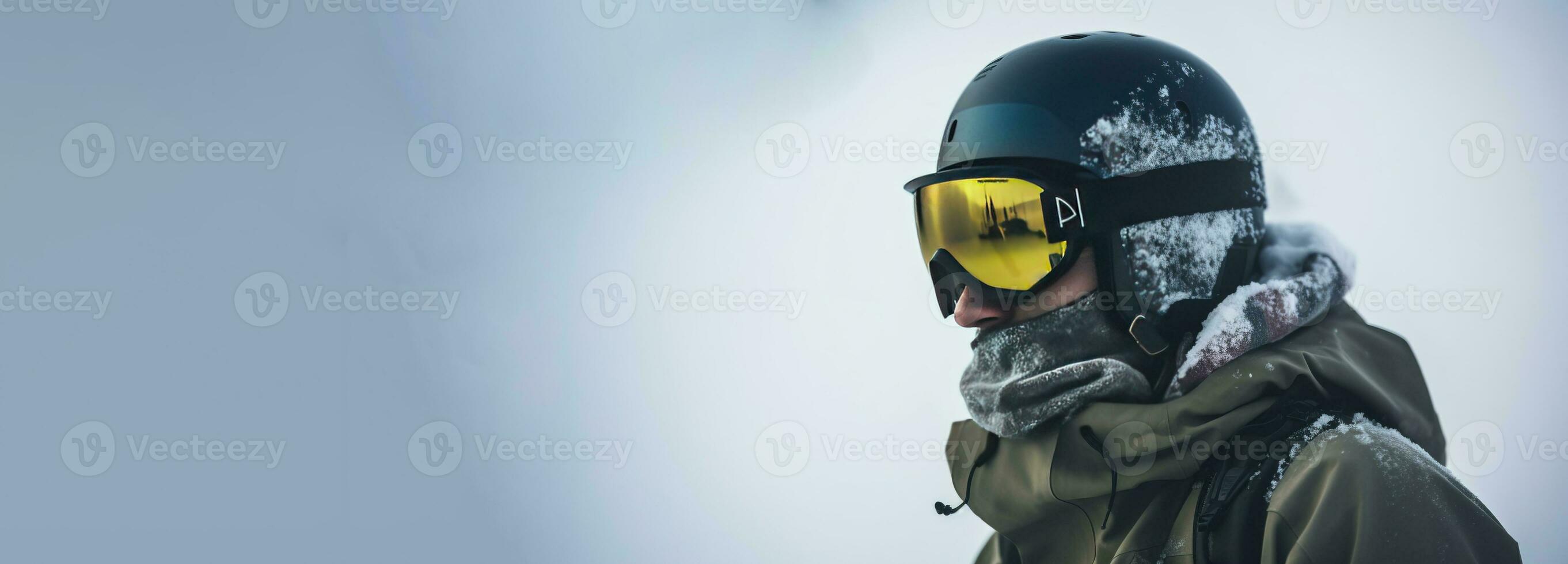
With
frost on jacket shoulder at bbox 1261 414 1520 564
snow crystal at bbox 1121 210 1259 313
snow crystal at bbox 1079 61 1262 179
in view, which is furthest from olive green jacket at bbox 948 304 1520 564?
snow crystal at bbox 1079 61 1262 179

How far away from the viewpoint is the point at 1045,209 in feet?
5.10

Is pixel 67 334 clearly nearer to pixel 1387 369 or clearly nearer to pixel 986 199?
pixel 986 199

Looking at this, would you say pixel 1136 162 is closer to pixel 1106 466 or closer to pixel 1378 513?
pixel 1106 466

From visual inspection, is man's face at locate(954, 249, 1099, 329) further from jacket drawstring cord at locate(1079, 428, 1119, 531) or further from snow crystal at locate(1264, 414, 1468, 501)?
snow crystal at locate(1264, 414, 1468, 501)

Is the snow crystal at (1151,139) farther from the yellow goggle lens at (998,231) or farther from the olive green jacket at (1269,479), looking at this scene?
the olive green jacket at (1269,479)

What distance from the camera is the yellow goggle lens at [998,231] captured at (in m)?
1.56

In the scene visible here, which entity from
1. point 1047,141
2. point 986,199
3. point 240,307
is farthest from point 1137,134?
point 240,307

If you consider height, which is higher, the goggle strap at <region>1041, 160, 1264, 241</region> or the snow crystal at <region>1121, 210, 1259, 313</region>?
the goggle strap at <region>1041, 160, 1264, 241</region>

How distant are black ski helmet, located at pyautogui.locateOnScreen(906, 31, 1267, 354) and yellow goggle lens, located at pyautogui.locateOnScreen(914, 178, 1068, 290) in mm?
21

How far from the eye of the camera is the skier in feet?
4.13

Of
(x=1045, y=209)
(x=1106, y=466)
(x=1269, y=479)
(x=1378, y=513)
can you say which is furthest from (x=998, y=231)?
(x=1378, y=513)

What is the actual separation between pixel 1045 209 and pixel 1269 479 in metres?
0.53

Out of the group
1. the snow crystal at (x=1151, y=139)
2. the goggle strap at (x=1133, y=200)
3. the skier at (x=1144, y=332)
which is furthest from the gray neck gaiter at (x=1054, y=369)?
the snow crystal at (x=1151, y=139)

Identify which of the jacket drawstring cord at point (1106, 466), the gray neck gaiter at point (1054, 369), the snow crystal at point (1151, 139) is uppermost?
the snow crystal at point (1151, 139)
